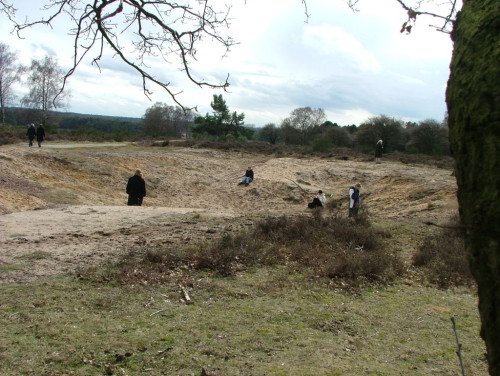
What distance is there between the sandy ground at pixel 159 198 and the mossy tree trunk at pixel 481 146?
0.43 metres

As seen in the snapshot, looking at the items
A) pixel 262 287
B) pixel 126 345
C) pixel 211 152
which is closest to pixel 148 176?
pixel 211 152

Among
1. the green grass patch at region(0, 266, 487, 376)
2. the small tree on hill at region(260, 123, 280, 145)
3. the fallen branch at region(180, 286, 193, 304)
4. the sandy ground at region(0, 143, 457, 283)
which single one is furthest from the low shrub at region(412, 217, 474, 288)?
the small tree on hill at region(260, 123, 280, 145)

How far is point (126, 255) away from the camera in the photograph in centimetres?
835

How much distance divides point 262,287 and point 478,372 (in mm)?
3286

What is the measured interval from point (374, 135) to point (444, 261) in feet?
144

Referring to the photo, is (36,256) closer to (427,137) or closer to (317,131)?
(427,137)

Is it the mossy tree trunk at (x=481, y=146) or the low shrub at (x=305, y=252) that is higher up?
the mossy tree trunk at (x=481, y=146)

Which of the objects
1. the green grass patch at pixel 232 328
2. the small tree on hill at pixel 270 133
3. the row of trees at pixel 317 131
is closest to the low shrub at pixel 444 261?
the green grass patch at pixel 232 328

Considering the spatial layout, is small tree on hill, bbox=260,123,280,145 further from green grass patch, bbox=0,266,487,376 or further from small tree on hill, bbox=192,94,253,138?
green grass patch, bbox=0,266,487,376

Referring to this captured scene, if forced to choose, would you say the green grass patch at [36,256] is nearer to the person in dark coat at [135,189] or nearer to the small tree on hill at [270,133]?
the person in dark coat at [135,189]

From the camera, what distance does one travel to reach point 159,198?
22.4 meters

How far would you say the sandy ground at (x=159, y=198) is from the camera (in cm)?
925

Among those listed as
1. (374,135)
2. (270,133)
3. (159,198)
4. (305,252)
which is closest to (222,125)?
(270,133)

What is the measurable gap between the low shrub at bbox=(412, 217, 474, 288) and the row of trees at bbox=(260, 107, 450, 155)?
30157 millimetres
